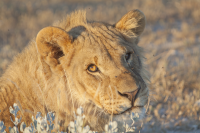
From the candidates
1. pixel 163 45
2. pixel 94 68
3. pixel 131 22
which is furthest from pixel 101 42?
pixel 163 45

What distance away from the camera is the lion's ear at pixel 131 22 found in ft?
10.9

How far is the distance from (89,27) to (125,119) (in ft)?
3.98

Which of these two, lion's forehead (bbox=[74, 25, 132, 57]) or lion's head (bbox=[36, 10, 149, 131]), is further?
lion's forehead (bbox=[74, 25, 132, 57])

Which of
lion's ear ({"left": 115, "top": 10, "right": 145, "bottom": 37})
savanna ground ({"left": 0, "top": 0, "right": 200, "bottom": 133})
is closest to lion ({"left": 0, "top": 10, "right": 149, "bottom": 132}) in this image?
lion's ear ({"left": 115, "top": 10, "right": 145, "bottom": 37})

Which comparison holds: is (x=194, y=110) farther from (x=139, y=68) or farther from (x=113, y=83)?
(x=113, y=83)

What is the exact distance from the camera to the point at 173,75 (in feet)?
19.7

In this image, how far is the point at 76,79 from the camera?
283 cm

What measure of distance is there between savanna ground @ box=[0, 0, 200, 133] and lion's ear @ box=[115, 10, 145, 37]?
0.85 metres

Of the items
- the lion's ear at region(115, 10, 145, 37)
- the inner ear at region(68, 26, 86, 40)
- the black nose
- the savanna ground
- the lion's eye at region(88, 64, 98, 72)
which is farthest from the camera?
the savanna ground

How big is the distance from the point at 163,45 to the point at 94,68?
20.6 feet

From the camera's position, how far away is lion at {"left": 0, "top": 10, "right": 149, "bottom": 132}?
2.67 meters

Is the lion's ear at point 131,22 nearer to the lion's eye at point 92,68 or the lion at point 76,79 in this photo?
the lion at point 76,79

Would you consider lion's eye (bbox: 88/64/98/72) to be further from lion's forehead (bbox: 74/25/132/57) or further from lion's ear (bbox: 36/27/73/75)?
lion's ear (bbox: 36/27/73/75)

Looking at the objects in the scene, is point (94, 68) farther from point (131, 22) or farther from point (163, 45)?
point (163, 45)
